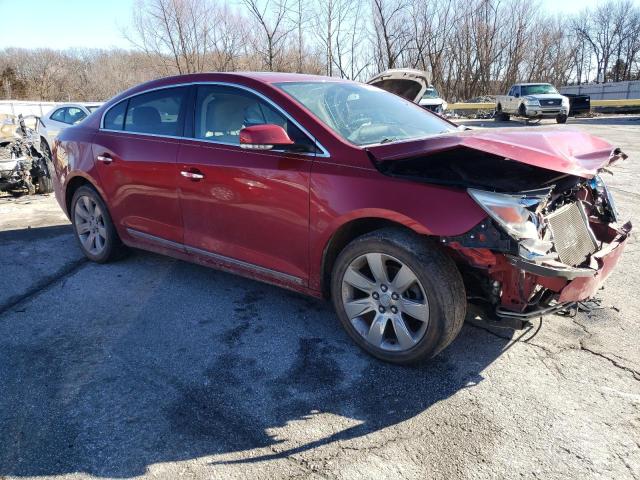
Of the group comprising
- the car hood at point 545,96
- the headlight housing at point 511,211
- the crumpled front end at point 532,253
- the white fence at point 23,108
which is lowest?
the crumpled front end at point 532,253

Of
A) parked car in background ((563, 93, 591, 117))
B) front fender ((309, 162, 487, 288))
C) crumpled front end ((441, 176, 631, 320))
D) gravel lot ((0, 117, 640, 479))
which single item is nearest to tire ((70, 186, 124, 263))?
gravel lot ((0, 117, 640, 479))

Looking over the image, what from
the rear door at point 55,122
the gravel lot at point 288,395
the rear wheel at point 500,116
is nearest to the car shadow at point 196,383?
the gravel lot at point 288,395

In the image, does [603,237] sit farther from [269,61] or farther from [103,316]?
[269,61]

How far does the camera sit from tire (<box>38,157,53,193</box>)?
8520 millimetres

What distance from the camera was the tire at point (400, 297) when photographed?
105 inches

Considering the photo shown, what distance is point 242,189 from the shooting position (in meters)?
3.39

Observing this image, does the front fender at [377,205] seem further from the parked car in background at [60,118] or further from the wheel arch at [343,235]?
the parked car in background at [60,118]

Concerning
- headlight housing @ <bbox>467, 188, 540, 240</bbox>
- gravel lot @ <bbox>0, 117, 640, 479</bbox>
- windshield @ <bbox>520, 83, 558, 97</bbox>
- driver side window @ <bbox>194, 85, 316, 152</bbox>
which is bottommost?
gravel lot @ <bbox>0, 117, 640, 479</bbox>

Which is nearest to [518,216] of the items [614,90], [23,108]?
[23,108]

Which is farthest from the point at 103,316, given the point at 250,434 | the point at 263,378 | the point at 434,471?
the point at 434,471

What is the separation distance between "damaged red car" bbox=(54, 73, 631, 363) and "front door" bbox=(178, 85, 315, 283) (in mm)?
10

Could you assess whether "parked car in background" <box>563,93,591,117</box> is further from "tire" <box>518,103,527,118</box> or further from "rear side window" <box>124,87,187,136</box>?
"rear side window" <box>124,87,187,136</box>

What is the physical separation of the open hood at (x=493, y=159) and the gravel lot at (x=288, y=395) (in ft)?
3.67

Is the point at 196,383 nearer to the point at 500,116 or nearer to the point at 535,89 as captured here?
the point at 535,89
